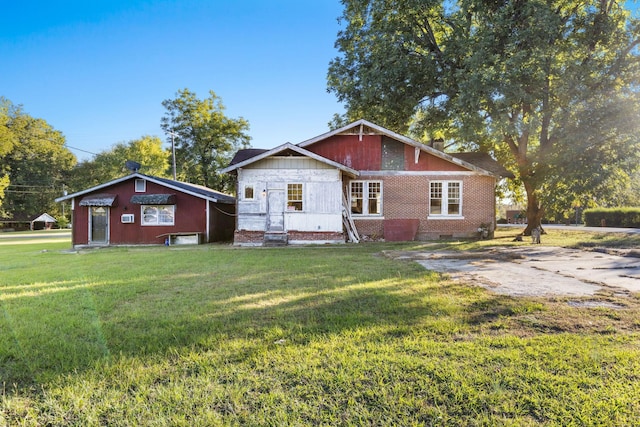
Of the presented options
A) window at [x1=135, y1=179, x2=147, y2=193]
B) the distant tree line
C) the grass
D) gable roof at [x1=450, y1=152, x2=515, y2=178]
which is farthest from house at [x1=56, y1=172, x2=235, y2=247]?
the distant tree line

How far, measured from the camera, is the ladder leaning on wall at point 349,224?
1657 centimetres

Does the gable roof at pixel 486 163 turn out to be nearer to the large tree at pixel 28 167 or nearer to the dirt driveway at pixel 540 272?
the dirt driveway at pixel 540 272

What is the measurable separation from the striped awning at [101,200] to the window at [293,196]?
9.81m

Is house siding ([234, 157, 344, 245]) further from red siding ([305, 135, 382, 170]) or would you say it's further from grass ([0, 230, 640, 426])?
grass ([0, 230, 640, 426])

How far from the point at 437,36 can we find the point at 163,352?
955 inches

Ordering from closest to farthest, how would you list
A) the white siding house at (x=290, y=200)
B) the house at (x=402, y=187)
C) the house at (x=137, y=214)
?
the white siding house at (x=290, y=200)
the house at (x=402, y=187)
the house at (x=137, y=214)

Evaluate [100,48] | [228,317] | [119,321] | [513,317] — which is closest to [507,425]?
[513,317]

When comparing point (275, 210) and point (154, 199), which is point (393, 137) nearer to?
point (275, 210)

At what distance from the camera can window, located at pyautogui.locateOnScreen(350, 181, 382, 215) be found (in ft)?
57.2

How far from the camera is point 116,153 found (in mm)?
44750

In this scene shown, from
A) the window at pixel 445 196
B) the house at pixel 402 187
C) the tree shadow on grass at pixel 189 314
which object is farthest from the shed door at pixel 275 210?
the tree shadow on grass at pixel 189 314

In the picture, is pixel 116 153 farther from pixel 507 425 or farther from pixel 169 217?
pixel 507 425

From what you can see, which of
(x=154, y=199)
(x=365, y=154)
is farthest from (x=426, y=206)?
(x=154, y=199)

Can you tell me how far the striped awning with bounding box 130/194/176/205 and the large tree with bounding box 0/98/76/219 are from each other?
44990 mm
